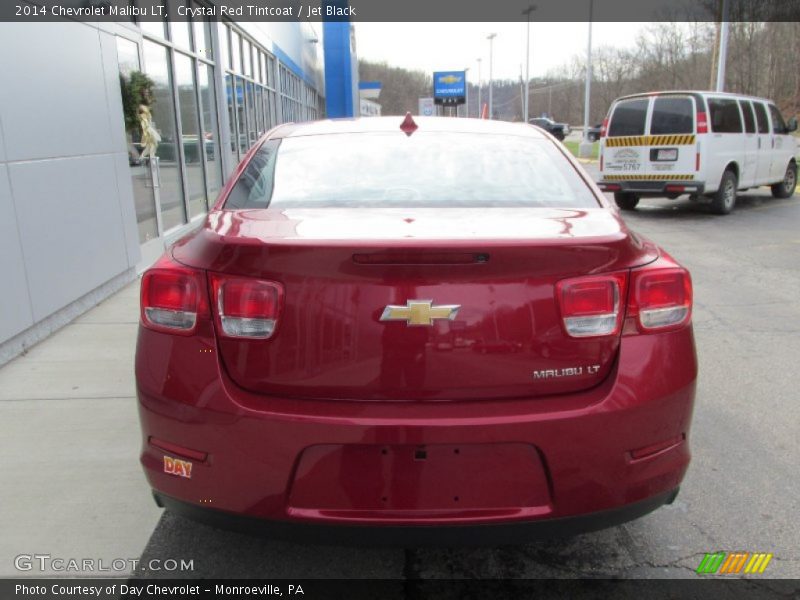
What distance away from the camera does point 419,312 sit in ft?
6.43

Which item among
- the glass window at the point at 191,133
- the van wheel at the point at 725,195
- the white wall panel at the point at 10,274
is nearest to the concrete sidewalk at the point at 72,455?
the white wall panel at the point at 10,274

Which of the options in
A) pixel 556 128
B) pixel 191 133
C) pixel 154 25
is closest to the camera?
pixel 154 25

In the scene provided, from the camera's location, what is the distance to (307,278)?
6.50 ft

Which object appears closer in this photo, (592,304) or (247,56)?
(592,304)

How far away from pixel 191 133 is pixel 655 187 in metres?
8.03

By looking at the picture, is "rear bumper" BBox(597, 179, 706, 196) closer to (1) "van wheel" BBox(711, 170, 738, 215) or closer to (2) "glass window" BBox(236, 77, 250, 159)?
(1) "van wheel" BBox(711, 170, 738, 215)

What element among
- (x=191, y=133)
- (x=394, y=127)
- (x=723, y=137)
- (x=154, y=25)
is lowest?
(x=723, y=137)

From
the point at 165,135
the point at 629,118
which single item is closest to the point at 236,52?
the point at 165,135

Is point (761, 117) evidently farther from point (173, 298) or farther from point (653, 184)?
point (173, 298)

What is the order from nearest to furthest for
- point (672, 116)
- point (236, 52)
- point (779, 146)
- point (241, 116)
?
point (672, 116) → point (779, 146) → point (236, 52) → point (241, 116)

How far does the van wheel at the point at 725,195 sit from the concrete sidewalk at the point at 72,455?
10.7 metres

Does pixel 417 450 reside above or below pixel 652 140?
below

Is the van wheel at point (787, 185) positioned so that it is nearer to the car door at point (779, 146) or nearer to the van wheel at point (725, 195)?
the car door at point (779, 146)

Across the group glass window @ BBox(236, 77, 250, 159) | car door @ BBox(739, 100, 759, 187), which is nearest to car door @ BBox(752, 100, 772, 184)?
car door @ BBox(739, 100, 759, 187)
